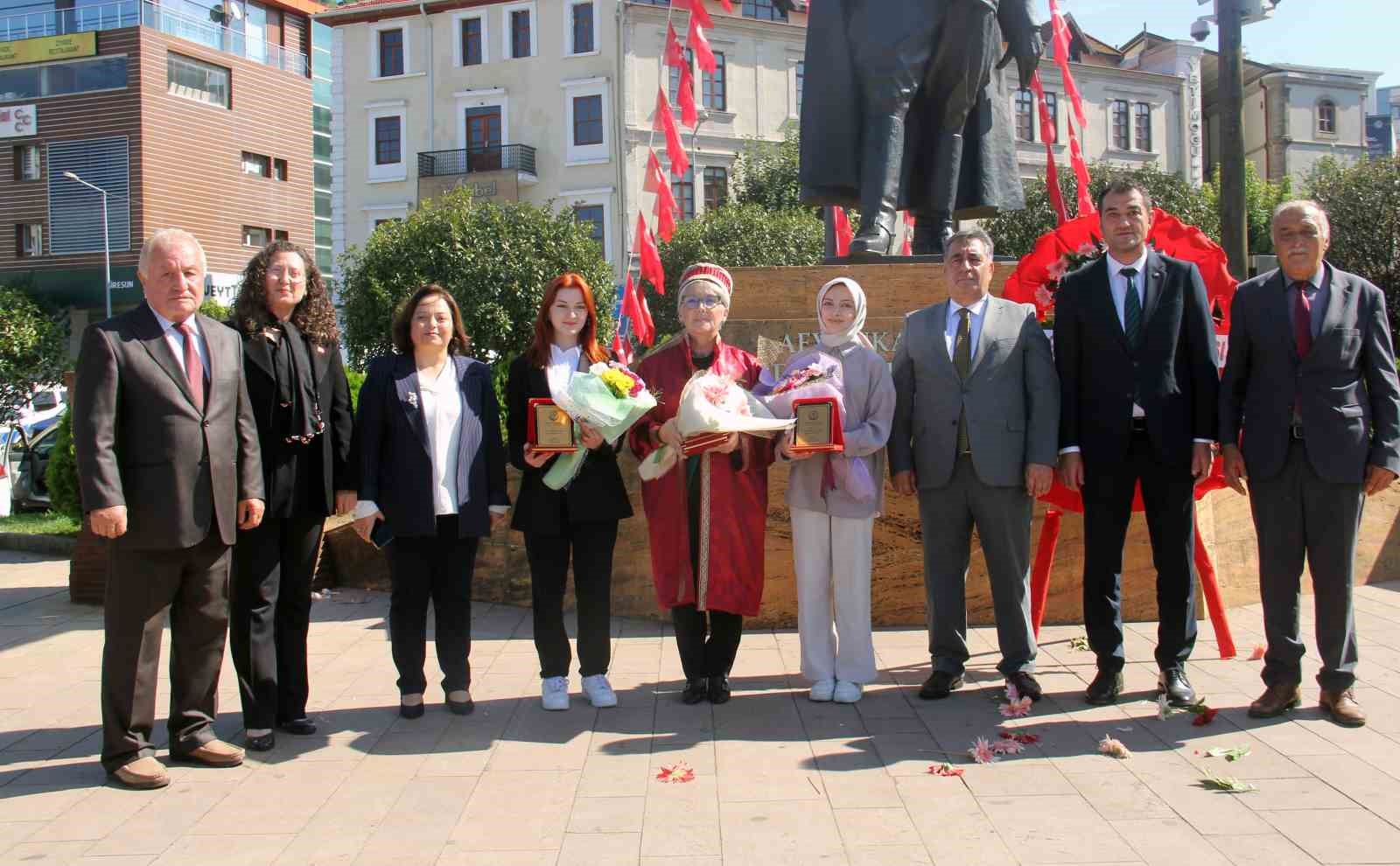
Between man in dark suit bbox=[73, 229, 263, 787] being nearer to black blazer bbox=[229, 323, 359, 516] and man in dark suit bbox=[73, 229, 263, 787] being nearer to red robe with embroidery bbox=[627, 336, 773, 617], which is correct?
black blazer bbox=[229, 323, 359, 516]

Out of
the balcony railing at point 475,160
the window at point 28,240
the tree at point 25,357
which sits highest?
the balcony railing at point 475,160

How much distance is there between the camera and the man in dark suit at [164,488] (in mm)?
3967

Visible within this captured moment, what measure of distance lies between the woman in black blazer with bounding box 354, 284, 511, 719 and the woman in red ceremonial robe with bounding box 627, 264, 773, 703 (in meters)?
0.67

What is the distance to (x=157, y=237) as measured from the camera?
4145 millimetres

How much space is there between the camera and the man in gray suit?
15.4 ft

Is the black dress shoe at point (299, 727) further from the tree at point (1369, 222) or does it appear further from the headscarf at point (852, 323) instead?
the tree at point (1369, 222)

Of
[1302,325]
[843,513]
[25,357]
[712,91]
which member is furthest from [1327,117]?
[843,513]

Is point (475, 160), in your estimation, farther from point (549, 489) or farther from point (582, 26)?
point (549, 489)

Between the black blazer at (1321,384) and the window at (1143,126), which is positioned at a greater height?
the window at (1143,126)

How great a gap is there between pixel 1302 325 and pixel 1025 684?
1755mm

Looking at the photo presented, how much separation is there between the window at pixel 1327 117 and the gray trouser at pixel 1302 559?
1906 inches

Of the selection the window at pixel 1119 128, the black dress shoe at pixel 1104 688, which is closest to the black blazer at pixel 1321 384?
the black dress shoe at pixel 1104 688

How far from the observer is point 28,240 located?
38656mm

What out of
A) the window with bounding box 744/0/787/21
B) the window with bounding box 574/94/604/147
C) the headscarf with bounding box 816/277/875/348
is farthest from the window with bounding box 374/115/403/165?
the headscarf with bounding box 816/277/875/348
